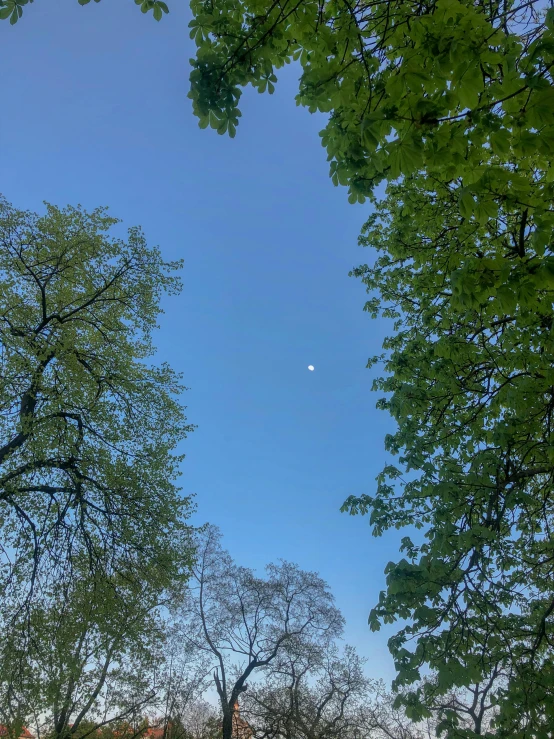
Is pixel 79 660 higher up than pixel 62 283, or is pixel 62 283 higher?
pixel 62 283

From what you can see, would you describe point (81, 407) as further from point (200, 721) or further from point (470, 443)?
point (200, 721)

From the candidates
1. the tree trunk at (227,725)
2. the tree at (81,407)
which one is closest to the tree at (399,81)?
the tree at (81,407)

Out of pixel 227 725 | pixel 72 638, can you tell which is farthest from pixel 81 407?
pixel 227 725

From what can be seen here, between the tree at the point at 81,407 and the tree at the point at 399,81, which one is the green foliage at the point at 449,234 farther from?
the tree at the point at 81,407

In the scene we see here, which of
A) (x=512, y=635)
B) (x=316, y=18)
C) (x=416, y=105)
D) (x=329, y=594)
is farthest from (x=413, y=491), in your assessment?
(x=329, y=594)

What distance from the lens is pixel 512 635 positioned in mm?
4723

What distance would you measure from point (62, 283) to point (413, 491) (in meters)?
10.2

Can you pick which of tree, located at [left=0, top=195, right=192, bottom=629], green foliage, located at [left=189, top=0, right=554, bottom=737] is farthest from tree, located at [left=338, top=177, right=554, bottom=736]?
tree, located at [left=0, top=195, right=192, bottom=629]

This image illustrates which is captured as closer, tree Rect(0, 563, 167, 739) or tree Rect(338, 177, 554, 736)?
tree Rect(338, 177, 554, 736)

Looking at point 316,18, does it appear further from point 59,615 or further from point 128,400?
point 59,615

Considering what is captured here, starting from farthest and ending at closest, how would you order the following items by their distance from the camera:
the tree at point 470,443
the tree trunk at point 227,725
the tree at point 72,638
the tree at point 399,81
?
the tree trunk at point 227,725
the tree at point 72,638
the tree at point 470,443
the tree at point 399,81

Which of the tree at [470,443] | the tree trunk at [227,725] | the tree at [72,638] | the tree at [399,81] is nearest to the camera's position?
the tree at [399,81]

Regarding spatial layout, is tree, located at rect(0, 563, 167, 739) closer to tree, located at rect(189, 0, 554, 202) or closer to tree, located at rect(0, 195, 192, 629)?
tree, located at rect(0, 195, 192, 629)

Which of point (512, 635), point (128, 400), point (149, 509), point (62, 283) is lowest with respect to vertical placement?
point (512, 635)
